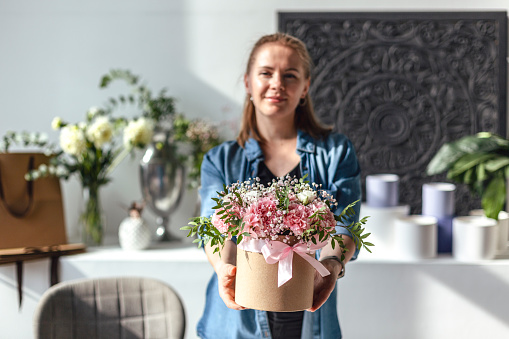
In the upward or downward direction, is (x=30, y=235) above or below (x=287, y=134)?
below

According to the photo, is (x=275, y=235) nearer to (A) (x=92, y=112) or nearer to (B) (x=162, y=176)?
(B) (x=162, y=176)

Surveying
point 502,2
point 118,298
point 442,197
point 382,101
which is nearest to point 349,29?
point 382,101

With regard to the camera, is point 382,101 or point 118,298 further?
point 382,101

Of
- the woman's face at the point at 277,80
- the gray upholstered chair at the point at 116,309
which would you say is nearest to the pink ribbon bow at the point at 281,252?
the woman's face at the point at 277,80

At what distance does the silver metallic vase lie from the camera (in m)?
2.62

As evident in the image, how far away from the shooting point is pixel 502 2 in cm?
266

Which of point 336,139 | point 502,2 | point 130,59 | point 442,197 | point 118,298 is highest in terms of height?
point 502,2

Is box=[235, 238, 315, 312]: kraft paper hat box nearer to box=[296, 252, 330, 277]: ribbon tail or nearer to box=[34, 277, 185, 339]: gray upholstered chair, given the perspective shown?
box=[296, 252, 330, 277]: ribbon tail

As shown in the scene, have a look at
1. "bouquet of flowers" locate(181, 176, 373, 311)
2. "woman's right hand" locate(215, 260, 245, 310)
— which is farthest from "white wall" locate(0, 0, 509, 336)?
"bouquet of flowers" locate(181, 176, 373, 311)

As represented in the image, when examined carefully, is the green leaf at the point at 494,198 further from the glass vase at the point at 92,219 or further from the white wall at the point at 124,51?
the glass vase at the point at 92,219

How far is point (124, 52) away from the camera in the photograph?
9.16 ft

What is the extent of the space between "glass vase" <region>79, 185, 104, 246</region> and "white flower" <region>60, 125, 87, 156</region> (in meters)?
0.21

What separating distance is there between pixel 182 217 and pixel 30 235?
0.73 metres

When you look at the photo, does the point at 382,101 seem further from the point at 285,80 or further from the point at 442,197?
the point at 285,80
